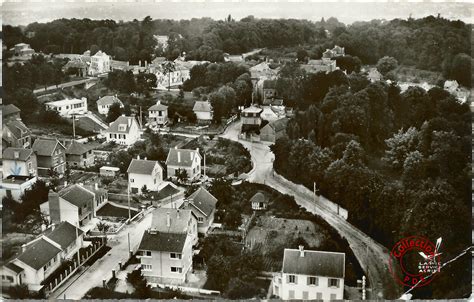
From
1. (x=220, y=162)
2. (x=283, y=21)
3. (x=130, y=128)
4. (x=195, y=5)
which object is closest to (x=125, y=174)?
(x=130, y=128)

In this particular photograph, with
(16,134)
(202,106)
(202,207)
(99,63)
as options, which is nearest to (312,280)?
(202,207)

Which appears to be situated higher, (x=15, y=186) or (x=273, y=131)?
(x=273, y=131)

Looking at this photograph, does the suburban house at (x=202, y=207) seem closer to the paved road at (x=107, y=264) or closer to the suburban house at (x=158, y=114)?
the paved road at (x=107, y=264)

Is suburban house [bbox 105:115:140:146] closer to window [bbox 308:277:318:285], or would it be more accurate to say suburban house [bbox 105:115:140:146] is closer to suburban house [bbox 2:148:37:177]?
suburban house [bbox 2:148:37:177]

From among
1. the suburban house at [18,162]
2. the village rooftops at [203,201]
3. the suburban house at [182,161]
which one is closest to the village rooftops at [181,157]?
the suburban house at [182,161]

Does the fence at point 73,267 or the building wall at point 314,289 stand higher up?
Result: the building wall at point 314,289

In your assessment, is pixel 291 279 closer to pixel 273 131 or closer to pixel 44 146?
pixel 273 131
